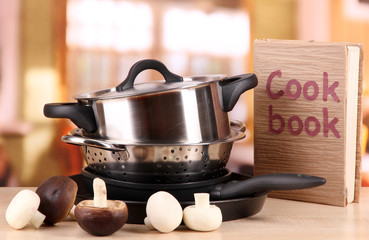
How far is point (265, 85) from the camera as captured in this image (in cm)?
125

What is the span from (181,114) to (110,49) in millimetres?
427

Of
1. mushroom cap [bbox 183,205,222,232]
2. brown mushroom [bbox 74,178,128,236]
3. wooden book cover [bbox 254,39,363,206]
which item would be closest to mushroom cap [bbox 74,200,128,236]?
brown mushroom [bbox 74,178,128,236]

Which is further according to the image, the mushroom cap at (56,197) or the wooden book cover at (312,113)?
the wooden book cover at (312,113)

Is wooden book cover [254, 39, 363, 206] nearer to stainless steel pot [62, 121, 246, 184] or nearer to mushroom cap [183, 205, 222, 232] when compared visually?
stainless steel pot [62, 121, 246, 184]

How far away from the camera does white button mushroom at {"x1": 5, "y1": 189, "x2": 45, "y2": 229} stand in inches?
39.3

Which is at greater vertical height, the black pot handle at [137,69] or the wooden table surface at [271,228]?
the black pot handle at [137,69]

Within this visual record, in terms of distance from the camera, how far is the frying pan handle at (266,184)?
1037mm

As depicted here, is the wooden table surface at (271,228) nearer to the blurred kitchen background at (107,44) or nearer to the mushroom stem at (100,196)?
the mushroom stem at (100,196)

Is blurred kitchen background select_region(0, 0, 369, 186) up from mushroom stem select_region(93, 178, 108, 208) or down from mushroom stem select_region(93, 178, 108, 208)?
up

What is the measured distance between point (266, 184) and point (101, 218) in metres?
0.28

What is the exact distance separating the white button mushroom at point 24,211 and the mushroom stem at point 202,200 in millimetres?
245

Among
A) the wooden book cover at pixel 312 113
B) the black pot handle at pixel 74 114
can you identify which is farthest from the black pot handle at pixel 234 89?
the black pot handle at pixel 74 114

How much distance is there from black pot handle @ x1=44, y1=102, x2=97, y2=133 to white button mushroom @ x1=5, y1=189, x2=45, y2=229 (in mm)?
157

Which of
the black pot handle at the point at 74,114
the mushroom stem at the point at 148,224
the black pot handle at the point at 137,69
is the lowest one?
the mushroom stem at the point at 148,224
